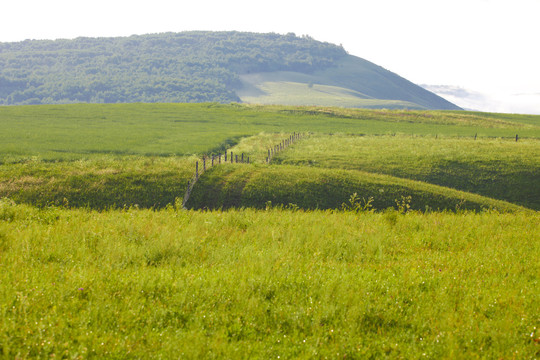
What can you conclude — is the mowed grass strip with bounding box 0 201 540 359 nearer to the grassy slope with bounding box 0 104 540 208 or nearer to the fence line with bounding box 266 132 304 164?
the grassy slope with bounding box 0 104 540 208

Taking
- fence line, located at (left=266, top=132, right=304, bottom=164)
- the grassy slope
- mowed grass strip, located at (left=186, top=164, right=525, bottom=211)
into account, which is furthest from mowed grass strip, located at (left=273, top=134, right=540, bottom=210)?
mowed grass strip, located at (left=186, top=164, right=525, bottom=211)

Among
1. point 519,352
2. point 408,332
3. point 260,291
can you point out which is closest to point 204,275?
point 260,291

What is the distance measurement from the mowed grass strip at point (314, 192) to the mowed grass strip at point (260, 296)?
1531 centimetres

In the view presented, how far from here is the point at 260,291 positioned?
6.73 meters

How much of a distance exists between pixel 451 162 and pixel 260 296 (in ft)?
135

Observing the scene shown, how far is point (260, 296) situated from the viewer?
21.5 ft

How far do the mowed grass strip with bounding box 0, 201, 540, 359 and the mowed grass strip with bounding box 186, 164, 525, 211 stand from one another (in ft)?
50.2

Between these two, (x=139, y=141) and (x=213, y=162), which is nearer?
(x=213, y=162)

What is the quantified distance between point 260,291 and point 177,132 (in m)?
65.2

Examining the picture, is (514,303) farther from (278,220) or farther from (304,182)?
(304,182)

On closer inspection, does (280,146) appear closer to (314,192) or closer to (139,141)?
(139,141)

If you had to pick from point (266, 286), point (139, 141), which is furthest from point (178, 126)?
point (266, 286)

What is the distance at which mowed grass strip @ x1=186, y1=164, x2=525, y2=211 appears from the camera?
85.6 ft

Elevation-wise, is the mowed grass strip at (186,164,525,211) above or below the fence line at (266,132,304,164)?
below
